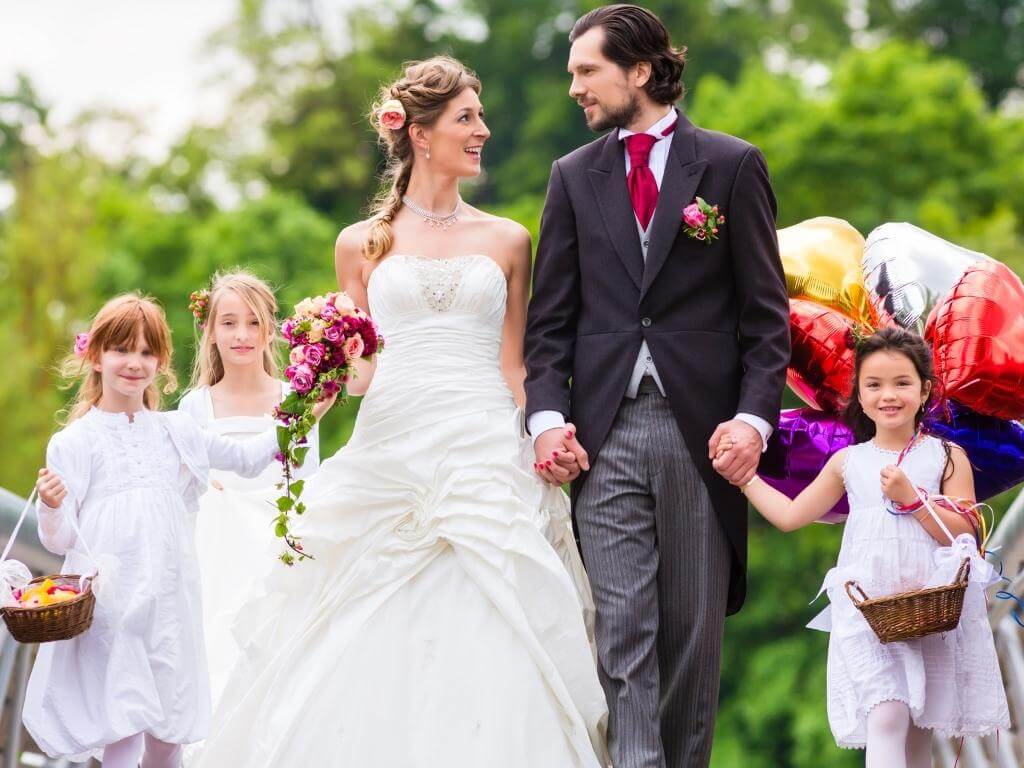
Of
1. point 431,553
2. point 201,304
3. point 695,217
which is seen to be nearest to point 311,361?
point 431,553

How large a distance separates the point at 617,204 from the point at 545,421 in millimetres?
759

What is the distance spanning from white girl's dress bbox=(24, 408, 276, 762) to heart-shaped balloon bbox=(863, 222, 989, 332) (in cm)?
248

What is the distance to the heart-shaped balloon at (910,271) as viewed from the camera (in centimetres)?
544

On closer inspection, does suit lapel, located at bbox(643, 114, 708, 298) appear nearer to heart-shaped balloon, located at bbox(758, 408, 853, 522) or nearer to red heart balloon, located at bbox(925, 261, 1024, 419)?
heart-shaped balloon, located at bbox(758, 408, 853, 522)

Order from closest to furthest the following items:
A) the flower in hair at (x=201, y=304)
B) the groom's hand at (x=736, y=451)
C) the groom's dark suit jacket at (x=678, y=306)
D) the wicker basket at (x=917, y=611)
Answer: the wicker basket at (x=917, y=611), the groom's hand at (x=736, y=451), the groom's dark suit jacket at (x=678, y=306), the flower in hair at (x=201, y=304)

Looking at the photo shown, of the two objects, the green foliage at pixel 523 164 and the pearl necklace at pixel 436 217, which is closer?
the pearl necklace at pixel 436 217

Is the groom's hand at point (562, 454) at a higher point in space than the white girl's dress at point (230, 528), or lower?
higher

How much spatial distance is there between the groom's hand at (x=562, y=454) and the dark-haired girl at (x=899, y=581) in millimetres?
685

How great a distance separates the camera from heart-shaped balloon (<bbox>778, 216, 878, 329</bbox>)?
563cm

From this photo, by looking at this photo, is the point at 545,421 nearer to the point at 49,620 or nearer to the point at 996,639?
the point at 49,620

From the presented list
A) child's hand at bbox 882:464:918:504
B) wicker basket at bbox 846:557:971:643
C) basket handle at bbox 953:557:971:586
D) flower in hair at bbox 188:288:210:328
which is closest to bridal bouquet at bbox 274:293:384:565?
flower in hair at bbox 188:288:210:328

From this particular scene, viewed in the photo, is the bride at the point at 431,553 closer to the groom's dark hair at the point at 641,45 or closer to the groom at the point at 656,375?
the groom at the point at 656,375

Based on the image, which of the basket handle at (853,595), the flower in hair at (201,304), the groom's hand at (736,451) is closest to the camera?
the basket handle at (853,595)

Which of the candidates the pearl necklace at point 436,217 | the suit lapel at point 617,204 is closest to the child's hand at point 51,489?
the pearl necklace at point 436,217
